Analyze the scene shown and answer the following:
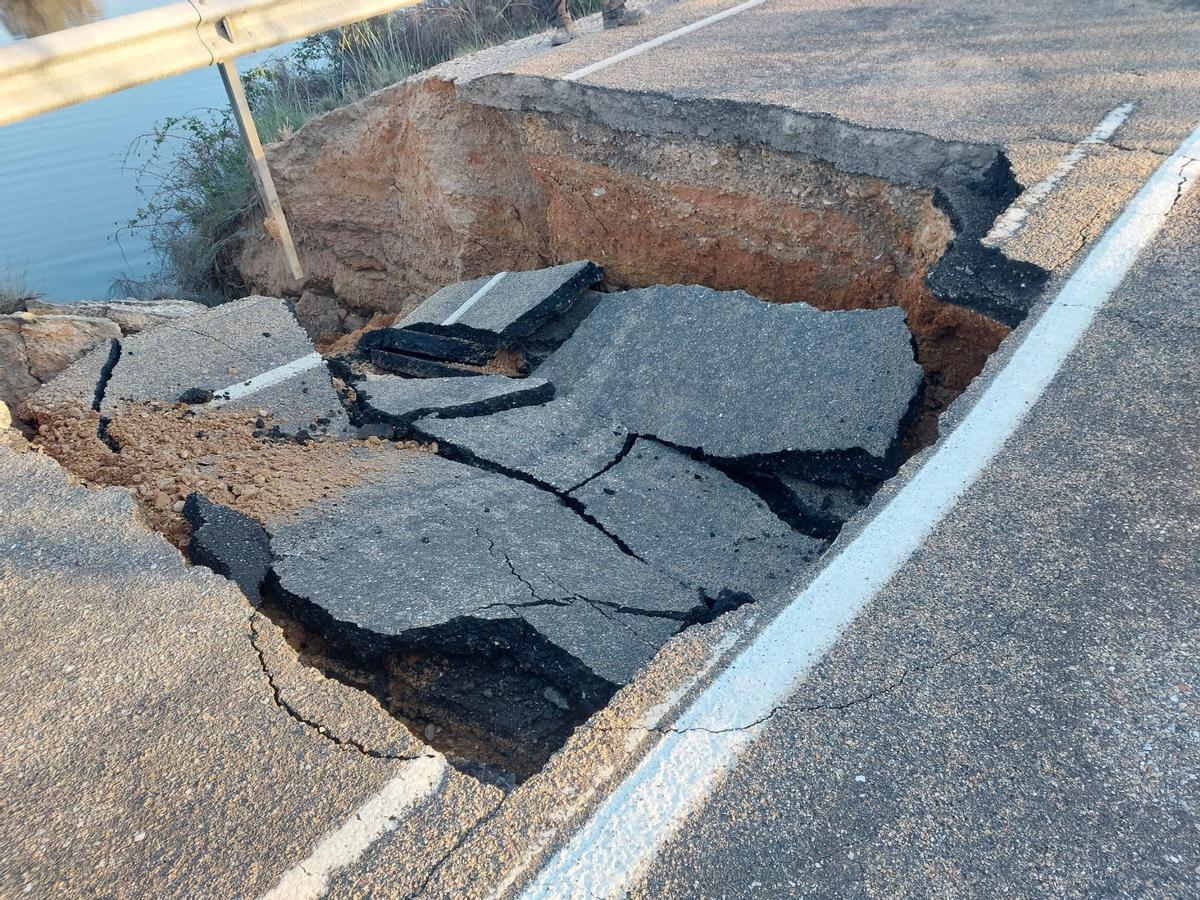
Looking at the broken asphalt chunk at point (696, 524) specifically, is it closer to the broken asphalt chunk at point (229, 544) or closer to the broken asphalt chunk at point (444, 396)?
the broken asphalt chunk at point (444, 396)

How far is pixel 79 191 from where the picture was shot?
9.27 m

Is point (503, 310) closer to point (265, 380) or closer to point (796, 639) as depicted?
point (265, 380)

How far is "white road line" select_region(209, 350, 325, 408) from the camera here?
428 cm

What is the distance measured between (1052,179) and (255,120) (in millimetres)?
7116

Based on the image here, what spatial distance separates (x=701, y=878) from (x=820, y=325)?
9.76ft

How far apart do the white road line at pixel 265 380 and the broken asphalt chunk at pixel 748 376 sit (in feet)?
3.90

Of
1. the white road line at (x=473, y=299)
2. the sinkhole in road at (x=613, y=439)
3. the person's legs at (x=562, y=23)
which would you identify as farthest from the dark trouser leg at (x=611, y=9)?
the white road line at (x=473, y=299)

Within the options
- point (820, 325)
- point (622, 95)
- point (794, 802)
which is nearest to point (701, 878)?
point (794, 802)

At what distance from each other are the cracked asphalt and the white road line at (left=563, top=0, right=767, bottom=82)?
12.5 feet

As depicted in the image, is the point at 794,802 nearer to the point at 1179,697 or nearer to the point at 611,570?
the point at 1179,697

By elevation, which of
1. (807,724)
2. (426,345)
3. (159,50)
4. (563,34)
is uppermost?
(159,50)

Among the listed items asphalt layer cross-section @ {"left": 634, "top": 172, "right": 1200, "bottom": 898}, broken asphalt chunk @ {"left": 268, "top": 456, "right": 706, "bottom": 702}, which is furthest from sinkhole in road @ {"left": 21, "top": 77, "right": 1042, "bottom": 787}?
asphalt layer cross-section @ {"left": 634, "top": 172, "right": 1200, "bottom": 898}

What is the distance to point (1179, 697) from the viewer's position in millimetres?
1922

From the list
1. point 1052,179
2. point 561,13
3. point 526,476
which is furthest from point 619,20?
point 526,476
